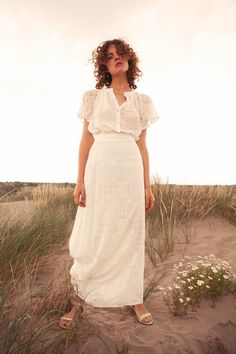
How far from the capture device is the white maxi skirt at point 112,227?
3292 mm

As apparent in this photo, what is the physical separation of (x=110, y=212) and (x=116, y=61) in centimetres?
134

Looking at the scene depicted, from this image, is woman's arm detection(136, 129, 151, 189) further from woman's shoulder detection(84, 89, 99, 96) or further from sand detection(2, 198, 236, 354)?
sand detection(2, 198, 236, 354)

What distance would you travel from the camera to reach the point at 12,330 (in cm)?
260

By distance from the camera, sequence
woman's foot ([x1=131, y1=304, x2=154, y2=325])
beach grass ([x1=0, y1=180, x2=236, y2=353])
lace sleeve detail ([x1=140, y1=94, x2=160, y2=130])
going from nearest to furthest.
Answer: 1. beach grass ([x1=0, y1=180, x2=236, y2=353])
2. woman's foot ([x1=131, y1=304, x2=154, y2=325])
3. lace sleeve detail ([x1=140, y1=94, x2=160, y2=130])

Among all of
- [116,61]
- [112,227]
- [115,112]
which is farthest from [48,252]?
[116,61]

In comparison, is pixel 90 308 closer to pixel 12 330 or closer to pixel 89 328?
pixel 89 328

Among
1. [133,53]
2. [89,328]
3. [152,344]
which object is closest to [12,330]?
[89,328]

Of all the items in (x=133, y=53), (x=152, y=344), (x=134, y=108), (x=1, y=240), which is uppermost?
(x=133, y=53)

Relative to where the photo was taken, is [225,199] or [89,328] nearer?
[89,328]

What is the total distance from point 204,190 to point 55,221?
290 cm

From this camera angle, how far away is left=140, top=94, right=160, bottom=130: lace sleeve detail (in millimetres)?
3570

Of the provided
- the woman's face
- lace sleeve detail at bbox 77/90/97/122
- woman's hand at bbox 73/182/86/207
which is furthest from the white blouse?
woman's hand at bbox 73/182/86/207

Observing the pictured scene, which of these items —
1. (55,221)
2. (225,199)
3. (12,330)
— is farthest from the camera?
(225,199)

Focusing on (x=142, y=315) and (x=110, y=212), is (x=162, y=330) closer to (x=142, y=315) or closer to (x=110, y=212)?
(x=142, y=315)
